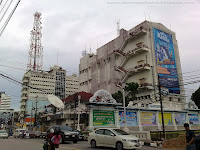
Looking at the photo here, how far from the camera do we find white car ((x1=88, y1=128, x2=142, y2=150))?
1195 cm

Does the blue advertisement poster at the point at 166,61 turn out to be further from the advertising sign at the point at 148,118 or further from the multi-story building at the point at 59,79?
the multi-story building at the point at 59,79

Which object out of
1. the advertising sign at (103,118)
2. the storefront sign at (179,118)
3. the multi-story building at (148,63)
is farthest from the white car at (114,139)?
the multi-story building at (148,63)

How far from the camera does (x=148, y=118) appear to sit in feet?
103

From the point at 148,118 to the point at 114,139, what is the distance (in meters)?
20.2

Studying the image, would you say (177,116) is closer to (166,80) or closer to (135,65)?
(166,80)

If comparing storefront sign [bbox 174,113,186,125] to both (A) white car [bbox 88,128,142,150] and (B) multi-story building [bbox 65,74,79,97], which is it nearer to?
(A) white car [bbox 88,128,142,150]

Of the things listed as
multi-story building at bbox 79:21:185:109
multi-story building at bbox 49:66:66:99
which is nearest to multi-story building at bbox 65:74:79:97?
multi-story building at bbox 49:66:66:99

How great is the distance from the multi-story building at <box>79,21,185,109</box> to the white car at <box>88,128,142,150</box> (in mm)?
36487

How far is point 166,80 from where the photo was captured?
55031 mm

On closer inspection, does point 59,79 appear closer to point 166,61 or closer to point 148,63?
point 148,63

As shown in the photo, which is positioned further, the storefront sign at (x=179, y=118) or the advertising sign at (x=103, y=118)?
the storefront sign at (x=179, y=118)

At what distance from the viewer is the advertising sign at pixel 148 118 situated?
30.6m

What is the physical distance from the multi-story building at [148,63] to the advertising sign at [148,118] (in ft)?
54.8

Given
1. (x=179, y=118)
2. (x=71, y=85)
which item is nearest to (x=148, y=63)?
(x=179, y=118)
